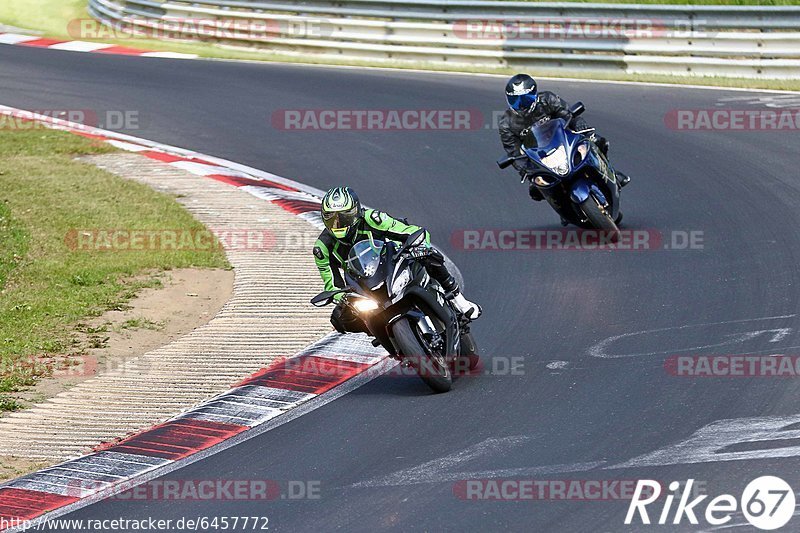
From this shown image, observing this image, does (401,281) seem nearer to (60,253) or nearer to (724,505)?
(724,505)

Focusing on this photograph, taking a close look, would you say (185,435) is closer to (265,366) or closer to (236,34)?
(265,366)

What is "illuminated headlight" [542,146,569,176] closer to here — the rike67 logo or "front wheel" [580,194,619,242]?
"front wheel" [580,194,619,242]

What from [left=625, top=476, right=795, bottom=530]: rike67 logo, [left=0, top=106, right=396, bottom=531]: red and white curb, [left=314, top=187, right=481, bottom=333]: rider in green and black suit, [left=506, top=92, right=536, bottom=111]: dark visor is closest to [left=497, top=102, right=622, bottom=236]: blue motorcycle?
[left=506, top=92, right=536, bottom=111]: dark visor

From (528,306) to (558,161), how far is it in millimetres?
2134

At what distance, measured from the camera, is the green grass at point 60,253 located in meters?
10.6

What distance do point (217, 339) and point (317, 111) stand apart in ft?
30.7

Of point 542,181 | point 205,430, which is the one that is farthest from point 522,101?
point 205,430

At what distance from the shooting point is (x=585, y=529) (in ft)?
20.7

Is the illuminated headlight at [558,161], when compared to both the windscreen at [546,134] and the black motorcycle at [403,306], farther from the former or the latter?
the black motorcycle at [403,306]

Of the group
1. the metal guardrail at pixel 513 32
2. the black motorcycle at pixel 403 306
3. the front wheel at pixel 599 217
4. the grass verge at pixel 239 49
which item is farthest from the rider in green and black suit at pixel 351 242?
the metal guardrail at pixel 513 32

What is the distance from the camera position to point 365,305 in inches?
340

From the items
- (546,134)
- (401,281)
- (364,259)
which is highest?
(546,134)

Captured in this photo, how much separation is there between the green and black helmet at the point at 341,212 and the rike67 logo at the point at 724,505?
120 inches

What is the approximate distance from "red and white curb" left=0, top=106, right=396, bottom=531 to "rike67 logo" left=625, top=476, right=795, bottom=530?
2888 mm
